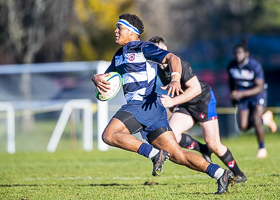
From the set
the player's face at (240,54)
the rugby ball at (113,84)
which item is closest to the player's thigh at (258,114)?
the player's face at (240,54)

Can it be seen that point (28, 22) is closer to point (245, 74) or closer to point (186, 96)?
point (245, 74)

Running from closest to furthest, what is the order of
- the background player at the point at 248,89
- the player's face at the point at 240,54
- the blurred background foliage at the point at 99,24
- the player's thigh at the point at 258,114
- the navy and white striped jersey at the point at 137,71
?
the navy and white striped jersey at the point at 137,71 → the player's face at the point at 240,54 → the background player at the point at 248,89 → the player's thigh at the point at 258,114 → the blurred background foliage at the point at 99,24

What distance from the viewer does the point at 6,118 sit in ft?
49.0

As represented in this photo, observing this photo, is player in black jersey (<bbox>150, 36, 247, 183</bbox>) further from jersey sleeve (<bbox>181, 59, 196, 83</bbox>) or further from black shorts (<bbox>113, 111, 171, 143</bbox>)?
black shorts (<bbox>113, 111, 171, 143</bbox>)

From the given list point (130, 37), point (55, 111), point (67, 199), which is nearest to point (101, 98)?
point (130, 37)

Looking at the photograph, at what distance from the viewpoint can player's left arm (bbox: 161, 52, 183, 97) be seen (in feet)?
16.8

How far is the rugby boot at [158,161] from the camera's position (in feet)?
17.0

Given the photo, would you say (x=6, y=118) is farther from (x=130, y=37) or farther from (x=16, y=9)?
(x=130, y=37)

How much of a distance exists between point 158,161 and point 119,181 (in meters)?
2.15

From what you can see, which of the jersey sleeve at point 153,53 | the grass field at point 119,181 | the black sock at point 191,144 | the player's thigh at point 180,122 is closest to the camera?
the jersey sleeve at point 153,53

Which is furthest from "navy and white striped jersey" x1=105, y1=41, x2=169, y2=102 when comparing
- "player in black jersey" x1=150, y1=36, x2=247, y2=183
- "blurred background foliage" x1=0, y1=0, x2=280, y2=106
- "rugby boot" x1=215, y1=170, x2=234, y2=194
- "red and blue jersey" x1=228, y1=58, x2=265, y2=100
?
"blurred background foliage" x1=0, y1=0, x2=280, y2=106

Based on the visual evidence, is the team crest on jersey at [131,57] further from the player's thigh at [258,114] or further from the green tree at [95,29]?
the green tree at [95,29]

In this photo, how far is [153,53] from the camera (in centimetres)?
537

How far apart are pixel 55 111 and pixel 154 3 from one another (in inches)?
775
